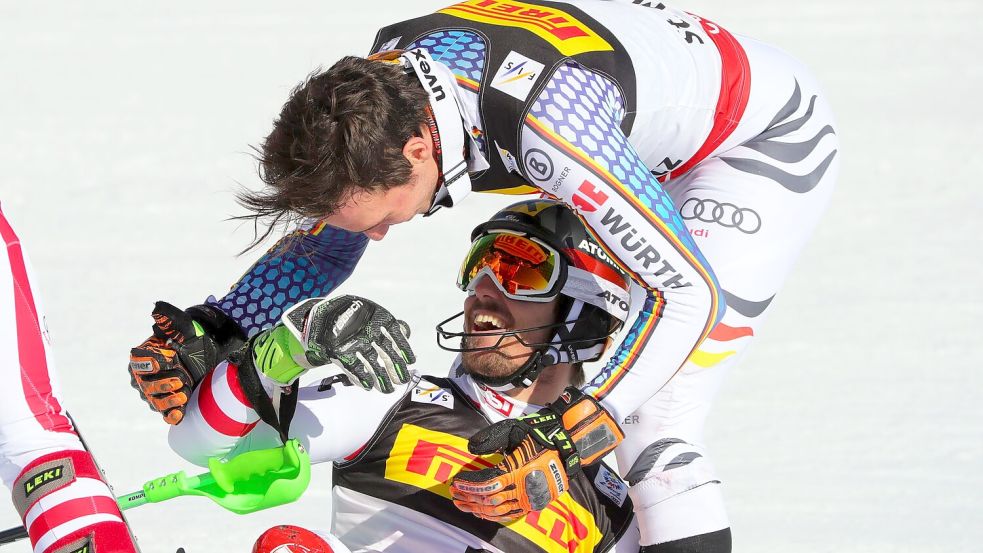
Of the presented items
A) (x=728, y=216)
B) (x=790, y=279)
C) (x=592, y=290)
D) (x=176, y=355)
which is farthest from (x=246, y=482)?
(x=790, y=279)

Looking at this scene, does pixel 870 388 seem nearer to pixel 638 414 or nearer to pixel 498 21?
pixel 638 414

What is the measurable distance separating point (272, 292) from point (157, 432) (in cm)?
125

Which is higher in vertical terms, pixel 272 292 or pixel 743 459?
pixel 272 292

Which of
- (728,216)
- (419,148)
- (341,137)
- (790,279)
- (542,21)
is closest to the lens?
(341,137)

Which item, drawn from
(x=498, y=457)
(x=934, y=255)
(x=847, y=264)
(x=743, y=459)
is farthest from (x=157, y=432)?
(x=934, y=255)

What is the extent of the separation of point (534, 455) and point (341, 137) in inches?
34.7

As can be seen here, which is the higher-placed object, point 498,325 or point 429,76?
point 429,76

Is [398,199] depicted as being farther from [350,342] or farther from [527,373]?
[527,373]

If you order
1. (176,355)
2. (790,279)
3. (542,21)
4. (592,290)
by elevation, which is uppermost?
(542,21)

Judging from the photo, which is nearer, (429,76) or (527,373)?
(429,76)

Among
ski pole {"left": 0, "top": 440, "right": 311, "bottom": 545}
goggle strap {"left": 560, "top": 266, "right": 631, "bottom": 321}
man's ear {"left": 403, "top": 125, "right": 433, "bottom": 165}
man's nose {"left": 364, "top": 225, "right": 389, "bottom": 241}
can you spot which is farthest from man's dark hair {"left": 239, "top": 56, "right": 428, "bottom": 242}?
goggle strap {"left": 560, "top": 266, "right": 631, "bottom": 321}

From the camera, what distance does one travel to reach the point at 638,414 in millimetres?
3609

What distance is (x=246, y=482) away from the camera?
3199 millimetres

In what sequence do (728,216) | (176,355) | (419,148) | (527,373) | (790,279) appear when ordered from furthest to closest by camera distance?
(790,279) → (527,373) → (728,216) → (176,355) → (419,148)
